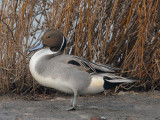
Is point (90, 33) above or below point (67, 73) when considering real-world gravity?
above

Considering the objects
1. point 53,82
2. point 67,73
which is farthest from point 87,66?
point 53,82

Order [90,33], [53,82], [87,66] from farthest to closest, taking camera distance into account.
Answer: [90,33]
[87,66]
[53,82]

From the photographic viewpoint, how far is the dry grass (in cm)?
440

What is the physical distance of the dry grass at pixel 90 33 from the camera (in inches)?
173

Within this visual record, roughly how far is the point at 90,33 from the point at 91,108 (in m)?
0.94

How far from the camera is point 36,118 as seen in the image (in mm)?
3416

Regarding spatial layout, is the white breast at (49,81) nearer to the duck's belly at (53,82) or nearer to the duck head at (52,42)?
the duck's belly at (53,82)

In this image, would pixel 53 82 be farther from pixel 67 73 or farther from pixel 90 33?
pixel 90 33

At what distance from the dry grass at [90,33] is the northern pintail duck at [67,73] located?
596mm

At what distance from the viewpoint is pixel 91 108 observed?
13.2 ft

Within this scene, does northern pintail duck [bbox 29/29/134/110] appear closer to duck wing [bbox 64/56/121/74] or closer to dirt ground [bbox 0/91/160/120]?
duck wing [bbox 64/56/121/74]

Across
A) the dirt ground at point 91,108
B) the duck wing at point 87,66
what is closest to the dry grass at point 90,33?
the dirt ground at point 91,108

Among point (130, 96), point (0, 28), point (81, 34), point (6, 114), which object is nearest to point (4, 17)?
point (0, 28)

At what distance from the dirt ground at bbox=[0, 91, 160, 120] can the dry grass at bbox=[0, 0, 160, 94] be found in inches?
11.5
